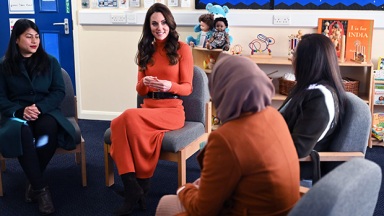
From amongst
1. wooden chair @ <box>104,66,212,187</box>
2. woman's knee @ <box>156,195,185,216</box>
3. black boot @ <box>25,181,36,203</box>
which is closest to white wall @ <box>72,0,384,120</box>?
wooden chair @ <box>104,66,212,187</box>

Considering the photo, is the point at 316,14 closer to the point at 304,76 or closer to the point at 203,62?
the point at 203,62

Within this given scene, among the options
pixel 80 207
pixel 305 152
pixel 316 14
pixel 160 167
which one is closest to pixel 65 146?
pixel 80 207

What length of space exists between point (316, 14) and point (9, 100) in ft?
8.55

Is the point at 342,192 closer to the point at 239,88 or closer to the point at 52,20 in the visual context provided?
the point at 239,88

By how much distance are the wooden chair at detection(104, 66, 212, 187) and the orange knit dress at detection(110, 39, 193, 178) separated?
66 mm

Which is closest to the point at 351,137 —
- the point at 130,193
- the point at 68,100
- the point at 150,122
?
the point at 150,122

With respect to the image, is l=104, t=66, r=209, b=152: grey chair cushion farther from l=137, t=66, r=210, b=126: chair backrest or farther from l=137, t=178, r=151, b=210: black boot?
l=137, t=178, r=151, b=210: black boot

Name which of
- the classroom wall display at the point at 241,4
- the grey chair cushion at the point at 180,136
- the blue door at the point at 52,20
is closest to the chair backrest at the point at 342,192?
the grey chair cushion at the point at 180,136

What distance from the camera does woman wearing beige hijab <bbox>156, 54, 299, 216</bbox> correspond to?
4.16 ft

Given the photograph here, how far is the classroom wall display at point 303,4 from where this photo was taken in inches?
153

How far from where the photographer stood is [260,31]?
4062 millimetres

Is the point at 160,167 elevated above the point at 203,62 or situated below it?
below

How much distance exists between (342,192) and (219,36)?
2849 millimetres

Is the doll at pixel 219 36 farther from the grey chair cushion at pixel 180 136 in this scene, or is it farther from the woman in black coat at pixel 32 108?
the woman in black coat at pixel 32 108
